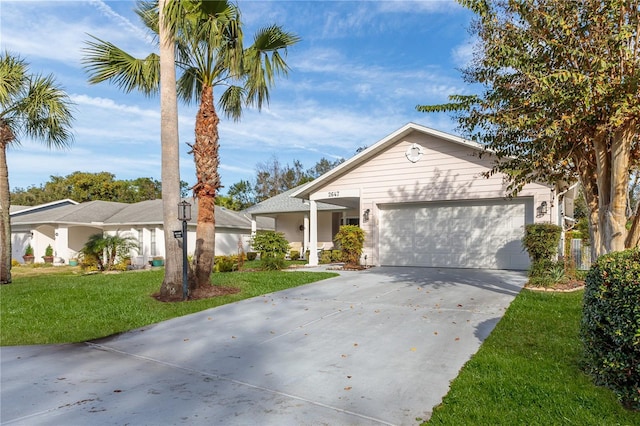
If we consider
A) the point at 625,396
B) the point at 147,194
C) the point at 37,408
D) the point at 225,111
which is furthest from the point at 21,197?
the point at 625,396

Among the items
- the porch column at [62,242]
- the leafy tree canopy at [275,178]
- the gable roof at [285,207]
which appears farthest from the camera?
the leafy tree canopy at [275,178]

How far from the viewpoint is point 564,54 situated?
5.80 m

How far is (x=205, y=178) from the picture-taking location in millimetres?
9688

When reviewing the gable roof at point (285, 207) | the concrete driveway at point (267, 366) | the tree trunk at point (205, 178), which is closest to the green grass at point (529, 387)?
the concrete driveway at point (267, 366)

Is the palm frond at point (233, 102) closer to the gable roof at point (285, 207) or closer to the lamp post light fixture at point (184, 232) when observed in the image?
the lamp post light fixture at point (184, 232)

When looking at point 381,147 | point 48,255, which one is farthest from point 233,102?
point 48,255

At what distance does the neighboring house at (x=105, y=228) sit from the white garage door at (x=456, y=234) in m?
11.1

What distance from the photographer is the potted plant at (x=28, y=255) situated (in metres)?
24.2

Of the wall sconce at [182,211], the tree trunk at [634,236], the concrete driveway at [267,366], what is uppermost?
the wall sconce at [182,211]

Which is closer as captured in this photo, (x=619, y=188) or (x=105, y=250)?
(x=619, y=188)

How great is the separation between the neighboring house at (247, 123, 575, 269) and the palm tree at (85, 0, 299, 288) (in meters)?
5.19

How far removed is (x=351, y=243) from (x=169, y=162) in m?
6.85

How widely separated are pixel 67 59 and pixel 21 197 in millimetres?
46538

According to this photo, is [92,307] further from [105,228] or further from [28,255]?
[28,255]
